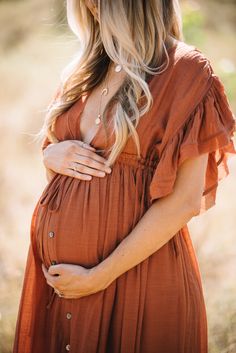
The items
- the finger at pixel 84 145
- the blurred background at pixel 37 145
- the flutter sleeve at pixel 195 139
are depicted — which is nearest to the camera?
the flutter sleeve at pixel 195 139

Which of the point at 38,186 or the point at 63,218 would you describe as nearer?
the point at 63,218

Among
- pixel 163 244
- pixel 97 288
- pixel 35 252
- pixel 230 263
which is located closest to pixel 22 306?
pixel 35 252

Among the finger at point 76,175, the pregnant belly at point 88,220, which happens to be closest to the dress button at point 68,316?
the pregnant belly at point 88,220

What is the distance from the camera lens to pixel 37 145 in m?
7.18

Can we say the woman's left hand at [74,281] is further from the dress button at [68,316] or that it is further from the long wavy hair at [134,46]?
the long wavy hair at [134,46]

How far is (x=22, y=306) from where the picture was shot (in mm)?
2555

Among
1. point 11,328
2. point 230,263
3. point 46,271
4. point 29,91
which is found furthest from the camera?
point 29,91

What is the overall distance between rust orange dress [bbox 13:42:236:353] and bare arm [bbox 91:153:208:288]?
0.14 feet

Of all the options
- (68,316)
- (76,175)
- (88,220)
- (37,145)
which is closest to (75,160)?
(76,175)

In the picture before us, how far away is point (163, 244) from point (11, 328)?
169 cm

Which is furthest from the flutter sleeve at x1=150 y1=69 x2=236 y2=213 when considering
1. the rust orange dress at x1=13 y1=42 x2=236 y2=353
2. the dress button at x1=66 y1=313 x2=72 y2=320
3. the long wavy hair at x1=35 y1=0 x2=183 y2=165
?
the dress button at x1=66 y1=313 x2=72 y2=320

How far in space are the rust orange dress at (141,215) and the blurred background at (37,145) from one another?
92 cm

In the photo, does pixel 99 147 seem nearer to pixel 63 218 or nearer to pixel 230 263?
pixel 63 218

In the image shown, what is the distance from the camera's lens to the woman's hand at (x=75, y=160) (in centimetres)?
231
